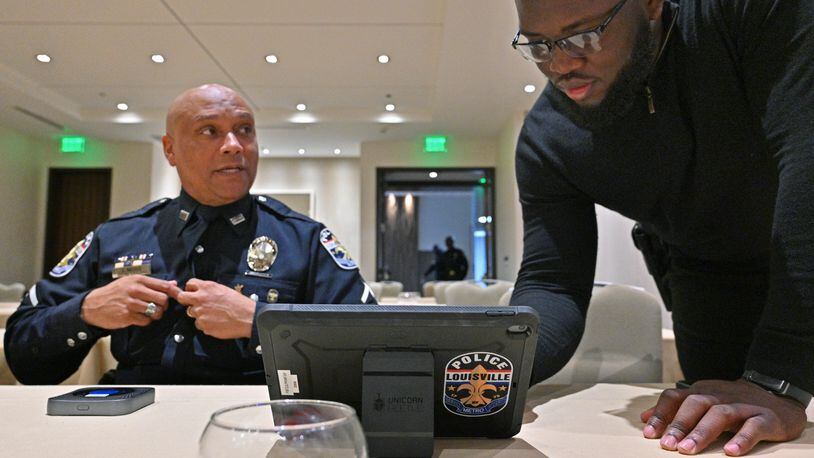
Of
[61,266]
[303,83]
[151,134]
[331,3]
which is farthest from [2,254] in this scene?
[61,266]

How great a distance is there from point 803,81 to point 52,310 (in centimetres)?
148

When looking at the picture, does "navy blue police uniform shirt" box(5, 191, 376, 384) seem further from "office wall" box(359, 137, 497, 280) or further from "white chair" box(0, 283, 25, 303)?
"office wall" box(359, 137, 497, 280)

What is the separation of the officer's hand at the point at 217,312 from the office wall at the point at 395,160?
7.50m

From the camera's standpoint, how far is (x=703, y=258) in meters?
1.16

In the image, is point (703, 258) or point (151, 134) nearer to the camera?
point (703, 258)

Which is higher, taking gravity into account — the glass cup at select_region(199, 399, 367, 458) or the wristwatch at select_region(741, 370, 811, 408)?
the glass cup at select_region(199, 399, 367, 458)

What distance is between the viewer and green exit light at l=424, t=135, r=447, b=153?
28.4ft

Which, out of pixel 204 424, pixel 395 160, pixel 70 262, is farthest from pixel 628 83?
pixel 395 160

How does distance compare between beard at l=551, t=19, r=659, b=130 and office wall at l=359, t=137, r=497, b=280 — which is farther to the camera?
office wall at l=359, t=137, r=497, b=280

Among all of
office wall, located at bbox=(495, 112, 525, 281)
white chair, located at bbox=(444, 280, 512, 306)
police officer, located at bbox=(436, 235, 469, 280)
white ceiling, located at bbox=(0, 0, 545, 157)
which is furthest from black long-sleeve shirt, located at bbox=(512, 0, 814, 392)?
police officer, located at bbox=(436, 235, 469, 280)

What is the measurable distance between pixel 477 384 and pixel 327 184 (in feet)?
32.4

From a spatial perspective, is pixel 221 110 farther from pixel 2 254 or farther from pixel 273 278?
pixel 2 254

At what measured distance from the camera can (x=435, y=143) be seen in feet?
28.5

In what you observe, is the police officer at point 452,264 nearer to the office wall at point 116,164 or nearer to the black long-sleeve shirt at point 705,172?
the office wall at point 116,164
